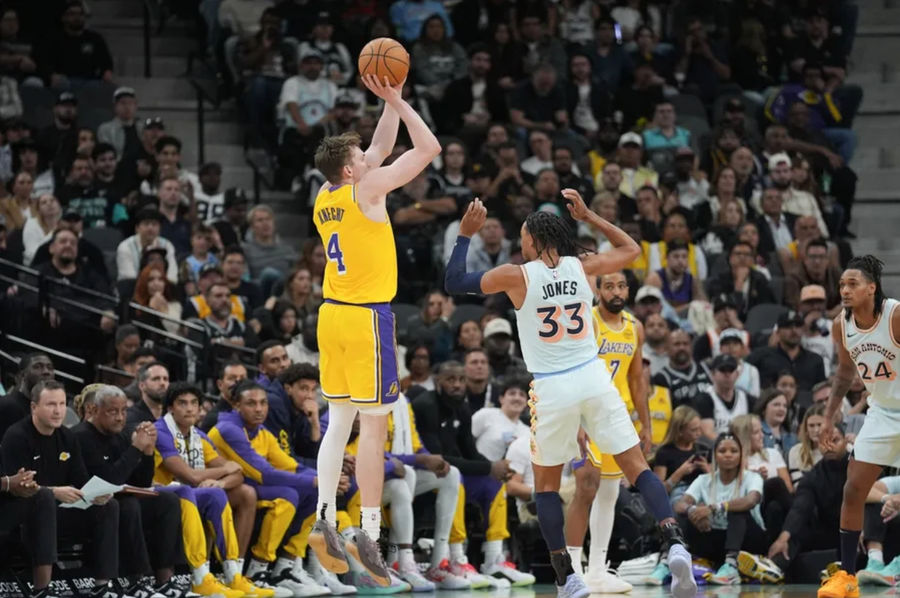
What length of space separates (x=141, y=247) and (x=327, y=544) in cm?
674

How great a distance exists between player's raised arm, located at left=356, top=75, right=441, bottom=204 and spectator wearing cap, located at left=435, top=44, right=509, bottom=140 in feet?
31.6

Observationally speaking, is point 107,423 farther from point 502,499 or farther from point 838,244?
point 838,244

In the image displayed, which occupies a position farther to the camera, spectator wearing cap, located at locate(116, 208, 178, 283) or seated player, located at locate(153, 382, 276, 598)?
spectator wearing cap, located at locate(116, 208, 178, 283)

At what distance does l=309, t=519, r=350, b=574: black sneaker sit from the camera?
9.78 m

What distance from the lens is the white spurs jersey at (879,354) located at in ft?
34.7

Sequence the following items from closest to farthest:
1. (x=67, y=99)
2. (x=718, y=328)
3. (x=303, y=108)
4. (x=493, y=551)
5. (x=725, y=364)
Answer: (x=493, y=551) → (x=725, y=364) → (x=718, y=328) → (x=67, y=99) → (x=303, y=108)

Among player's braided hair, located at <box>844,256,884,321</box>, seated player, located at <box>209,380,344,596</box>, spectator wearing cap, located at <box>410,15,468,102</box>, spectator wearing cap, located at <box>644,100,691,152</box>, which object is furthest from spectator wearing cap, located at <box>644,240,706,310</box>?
player's braided hair, located at <box>844,256,884,321</box>

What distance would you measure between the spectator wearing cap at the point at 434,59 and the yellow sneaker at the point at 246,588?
9.05 meters

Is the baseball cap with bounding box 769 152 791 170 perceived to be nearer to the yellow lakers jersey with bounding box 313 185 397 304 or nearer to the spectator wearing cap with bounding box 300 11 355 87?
the spectator wearing cap with bounding box 300 11 355 87

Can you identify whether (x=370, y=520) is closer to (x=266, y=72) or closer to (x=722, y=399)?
(x=722, y=399)

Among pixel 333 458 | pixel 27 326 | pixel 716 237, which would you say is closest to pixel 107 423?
pixel 333 458

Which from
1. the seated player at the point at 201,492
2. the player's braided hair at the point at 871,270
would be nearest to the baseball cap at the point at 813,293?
the player's braided hair at the point at 871,270

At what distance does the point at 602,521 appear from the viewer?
1190cm

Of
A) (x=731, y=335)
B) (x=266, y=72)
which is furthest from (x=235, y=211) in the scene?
(x=731, y=335)
